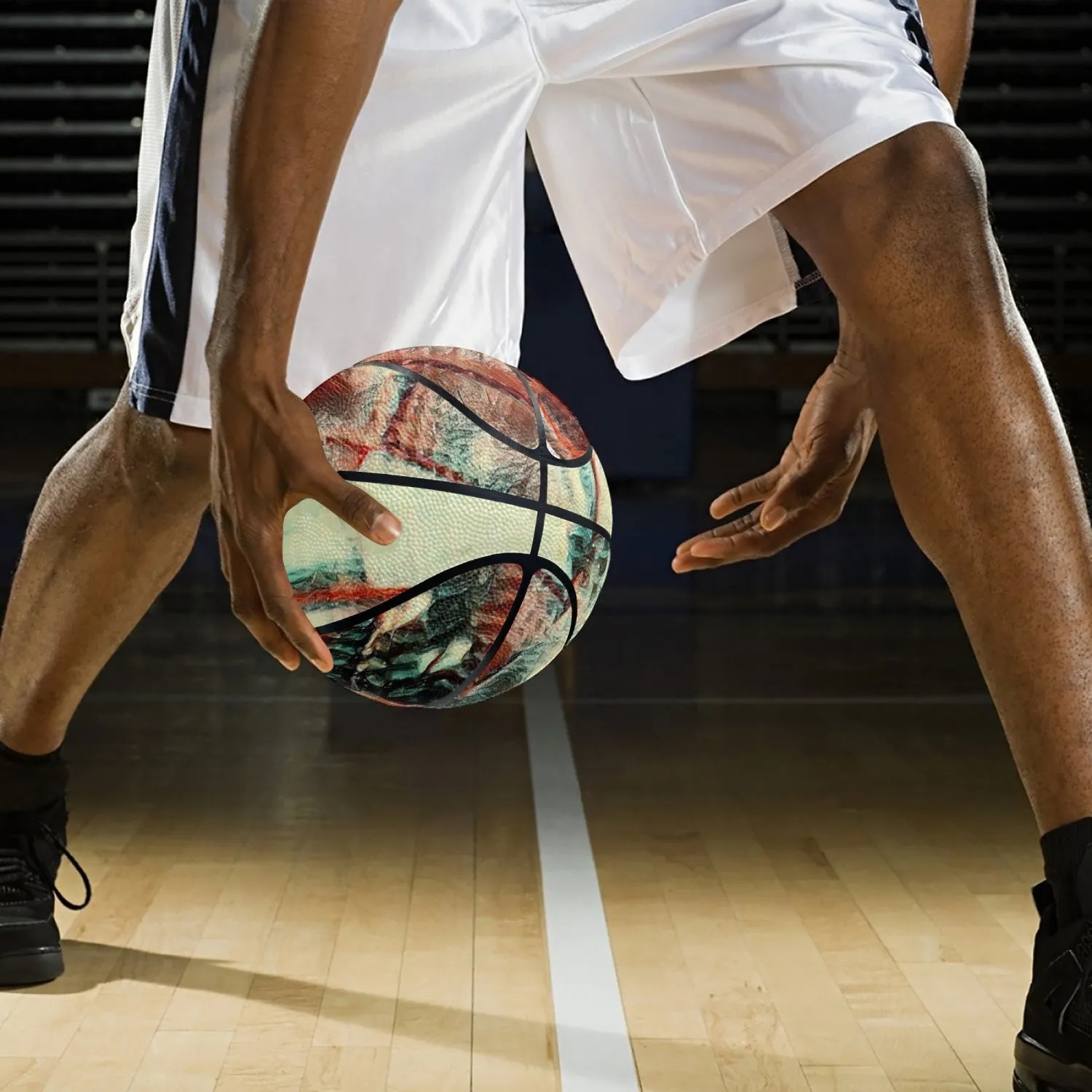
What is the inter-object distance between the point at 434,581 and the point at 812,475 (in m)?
0.49

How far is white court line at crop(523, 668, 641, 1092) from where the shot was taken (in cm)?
157

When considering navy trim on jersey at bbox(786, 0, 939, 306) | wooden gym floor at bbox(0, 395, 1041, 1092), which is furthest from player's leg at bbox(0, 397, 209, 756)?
navy trim on jersey at bbox(786, 0, 939, 306)

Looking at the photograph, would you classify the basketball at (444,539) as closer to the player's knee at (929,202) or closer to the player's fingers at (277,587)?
the player's fingers at (277,587)

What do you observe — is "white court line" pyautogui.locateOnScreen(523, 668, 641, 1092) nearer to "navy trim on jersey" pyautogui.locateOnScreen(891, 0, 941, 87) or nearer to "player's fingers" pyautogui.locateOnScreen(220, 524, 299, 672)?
"player's fingers" pyautogui.locateOnScreen(220, 524, 299, 672)

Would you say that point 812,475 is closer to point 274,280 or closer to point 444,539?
point 444,539

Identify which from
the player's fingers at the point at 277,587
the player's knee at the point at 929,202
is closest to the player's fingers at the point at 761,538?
the player's knee at the point at 929,202

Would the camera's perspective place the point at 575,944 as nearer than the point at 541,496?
No

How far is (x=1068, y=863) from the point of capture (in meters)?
1.37

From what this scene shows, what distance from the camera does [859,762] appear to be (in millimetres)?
2918

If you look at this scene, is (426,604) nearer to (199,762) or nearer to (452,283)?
(452,283)

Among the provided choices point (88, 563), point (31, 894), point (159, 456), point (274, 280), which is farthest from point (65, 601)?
point (274, 280)

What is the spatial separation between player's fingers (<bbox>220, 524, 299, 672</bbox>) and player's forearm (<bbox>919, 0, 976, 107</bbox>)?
97 cm

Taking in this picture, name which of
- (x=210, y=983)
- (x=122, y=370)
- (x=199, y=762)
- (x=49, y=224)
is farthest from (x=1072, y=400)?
(x=210, y=983)

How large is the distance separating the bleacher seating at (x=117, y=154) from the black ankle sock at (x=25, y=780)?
12.2 metres
